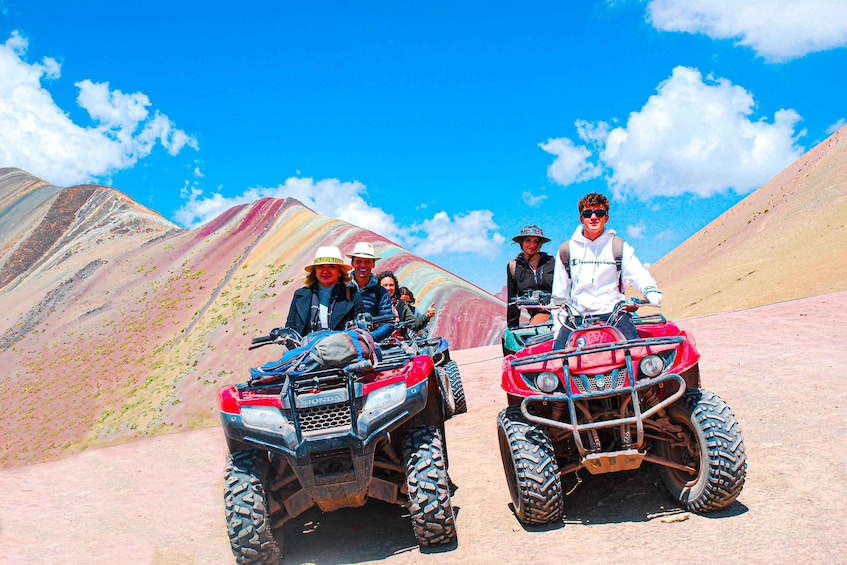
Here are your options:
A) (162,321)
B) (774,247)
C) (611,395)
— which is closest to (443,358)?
(611,395)

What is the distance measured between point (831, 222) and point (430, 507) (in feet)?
137

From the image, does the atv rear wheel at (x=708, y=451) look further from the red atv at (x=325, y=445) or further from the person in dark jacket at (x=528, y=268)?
the person in dark jacket at (x=528, y=268)

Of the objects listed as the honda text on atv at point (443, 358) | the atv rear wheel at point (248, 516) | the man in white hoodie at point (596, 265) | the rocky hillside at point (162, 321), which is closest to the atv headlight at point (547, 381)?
the man in white hoodie at point (596, 265)

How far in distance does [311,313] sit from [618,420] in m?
3.01

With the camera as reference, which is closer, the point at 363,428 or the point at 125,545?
the point at 363,428

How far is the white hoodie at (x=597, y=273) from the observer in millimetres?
5254

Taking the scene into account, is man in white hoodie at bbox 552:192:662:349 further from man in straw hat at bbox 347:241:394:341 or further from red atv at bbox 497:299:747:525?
man in straw hat at bbox 347:241:394:341

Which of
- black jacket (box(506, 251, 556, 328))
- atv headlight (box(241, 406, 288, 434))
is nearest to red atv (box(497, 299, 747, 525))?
atv headlight (box(241, 406, 288, 434))

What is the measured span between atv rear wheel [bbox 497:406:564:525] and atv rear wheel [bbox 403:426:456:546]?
502mm

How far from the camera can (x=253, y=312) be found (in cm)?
2173

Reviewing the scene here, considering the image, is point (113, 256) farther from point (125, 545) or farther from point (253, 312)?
point (125, 545)

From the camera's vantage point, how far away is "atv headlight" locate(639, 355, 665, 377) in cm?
462

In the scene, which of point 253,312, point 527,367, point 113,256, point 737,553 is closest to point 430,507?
point 527,367

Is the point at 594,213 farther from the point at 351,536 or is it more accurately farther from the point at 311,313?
the point at 351,536
